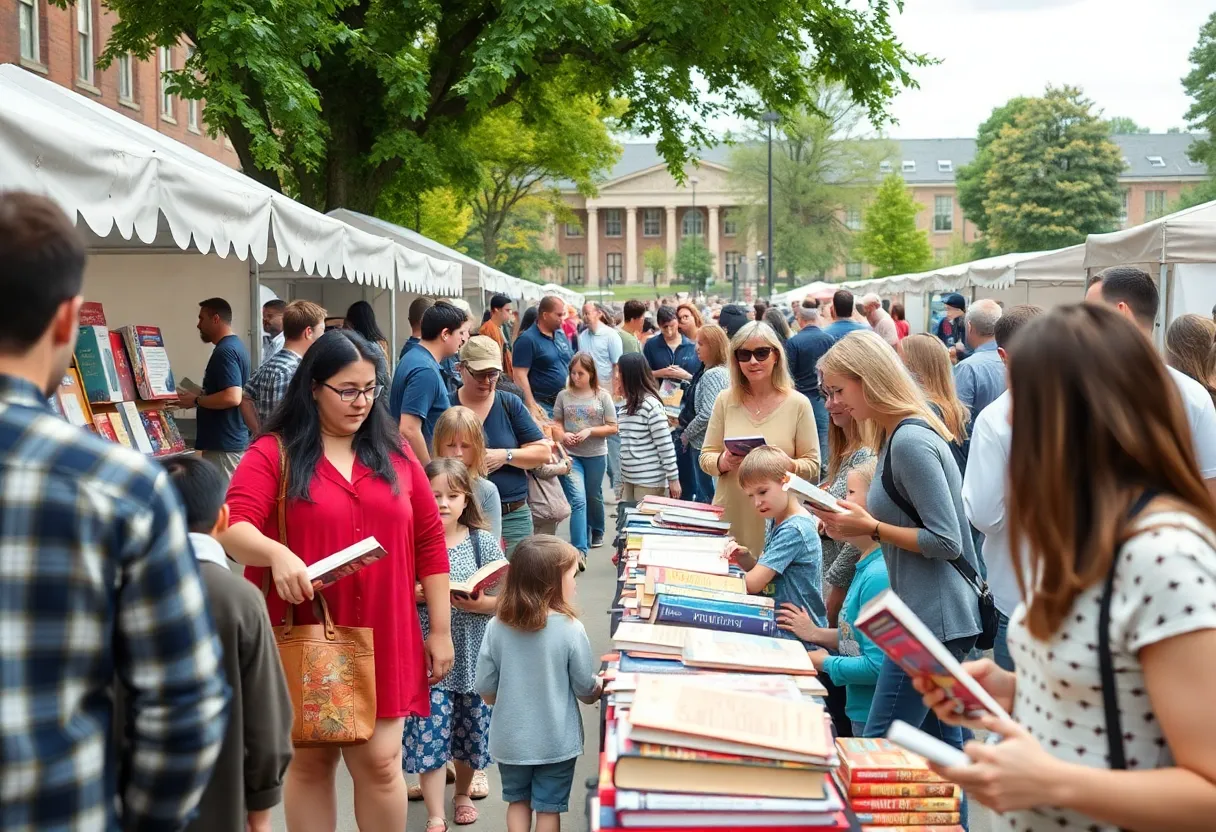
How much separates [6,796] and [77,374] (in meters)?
4.68

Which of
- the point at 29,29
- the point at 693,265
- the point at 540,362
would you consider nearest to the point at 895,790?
the point at 540,362

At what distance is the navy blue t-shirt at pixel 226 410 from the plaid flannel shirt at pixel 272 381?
1.24m

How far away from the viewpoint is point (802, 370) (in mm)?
10414

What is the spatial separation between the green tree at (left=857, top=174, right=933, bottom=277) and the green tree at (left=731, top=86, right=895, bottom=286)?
11.6 metres

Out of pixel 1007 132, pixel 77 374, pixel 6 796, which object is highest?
pixel 1007 132

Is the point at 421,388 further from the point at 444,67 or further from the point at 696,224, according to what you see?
the point at 696,224

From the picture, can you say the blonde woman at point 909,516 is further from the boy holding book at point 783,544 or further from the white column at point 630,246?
the white column at point 630,246

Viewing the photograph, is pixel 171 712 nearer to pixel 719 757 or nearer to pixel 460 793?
pixel 719 757

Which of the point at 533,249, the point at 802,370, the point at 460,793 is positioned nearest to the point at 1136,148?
the point at 533,249

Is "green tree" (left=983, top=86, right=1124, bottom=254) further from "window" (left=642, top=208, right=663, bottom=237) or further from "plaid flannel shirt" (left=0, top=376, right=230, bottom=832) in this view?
"plaid flannel shirt" (left=0, top=376, right=230, bottom=832)

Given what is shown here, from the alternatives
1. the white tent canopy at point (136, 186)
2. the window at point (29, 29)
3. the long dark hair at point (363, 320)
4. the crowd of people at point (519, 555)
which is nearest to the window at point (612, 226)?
the window at point (29, 29)

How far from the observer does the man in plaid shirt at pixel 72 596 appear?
1677mm

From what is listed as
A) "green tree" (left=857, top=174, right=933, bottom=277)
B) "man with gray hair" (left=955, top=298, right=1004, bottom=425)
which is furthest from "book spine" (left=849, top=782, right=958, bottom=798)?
"green tree" (left=857, top=174, right=933, bottom=277)

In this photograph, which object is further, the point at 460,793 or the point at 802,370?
the point at 802,370
